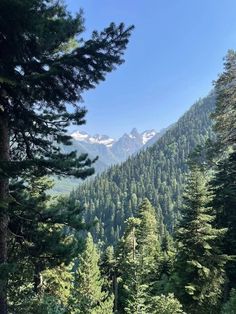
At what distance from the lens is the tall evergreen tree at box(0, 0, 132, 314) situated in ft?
32.1

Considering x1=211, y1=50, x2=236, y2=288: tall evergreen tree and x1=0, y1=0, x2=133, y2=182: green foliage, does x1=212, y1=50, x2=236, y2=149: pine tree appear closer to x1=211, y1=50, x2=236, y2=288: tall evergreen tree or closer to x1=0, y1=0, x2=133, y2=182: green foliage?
x1=211, y1=50, x2=236, y2=288: tall evergreen tree

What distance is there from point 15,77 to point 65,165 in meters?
2.66

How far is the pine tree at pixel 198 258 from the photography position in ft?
68.0

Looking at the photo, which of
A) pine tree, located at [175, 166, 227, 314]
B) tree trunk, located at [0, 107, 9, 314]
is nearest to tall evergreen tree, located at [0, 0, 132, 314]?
tree trunk, located at [0, 107, 9, 314]

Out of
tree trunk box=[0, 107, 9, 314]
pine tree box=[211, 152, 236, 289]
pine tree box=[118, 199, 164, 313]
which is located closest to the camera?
tree trunk box=[0, 107, 9, 314]

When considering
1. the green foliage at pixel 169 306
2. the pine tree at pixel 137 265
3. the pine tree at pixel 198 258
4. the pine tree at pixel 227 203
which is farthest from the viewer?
the pine tree at pixel 137 265

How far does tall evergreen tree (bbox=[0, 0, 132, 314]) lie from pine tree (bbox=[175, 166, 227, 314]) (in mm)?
11783

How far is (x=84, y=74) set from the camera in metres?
11.4

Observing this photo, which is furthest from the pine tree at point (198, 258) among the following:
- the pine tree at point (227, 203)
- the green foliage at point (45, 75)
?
the green foliage at point (45, 75)

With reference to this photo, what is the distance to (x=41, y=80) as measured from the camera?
1080cm

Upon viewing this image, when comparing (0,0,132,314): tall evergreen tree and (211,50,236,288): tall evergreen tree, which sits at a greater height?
(211,50,236,288): tall evergreen tree

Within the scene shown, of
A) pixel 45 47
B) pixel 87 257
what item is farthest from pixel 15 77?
pixel 87 257

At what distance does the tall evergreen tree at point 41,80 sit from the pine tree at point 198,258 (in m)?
11.8

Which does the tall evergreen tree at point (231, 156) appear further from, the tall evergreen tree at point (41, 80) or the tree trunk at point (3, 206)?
the tree trunk at point (3, 206)
